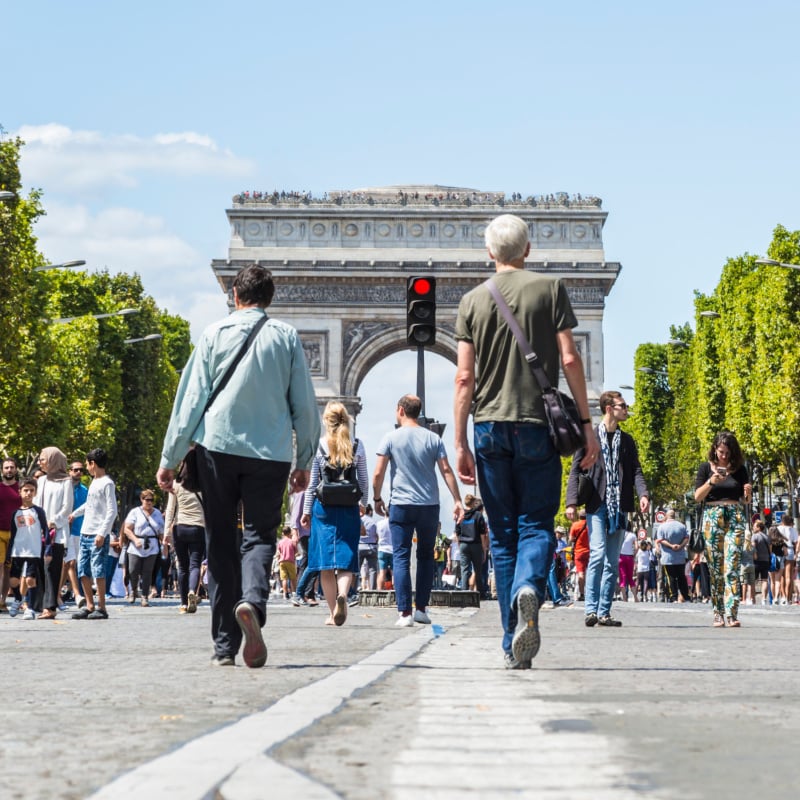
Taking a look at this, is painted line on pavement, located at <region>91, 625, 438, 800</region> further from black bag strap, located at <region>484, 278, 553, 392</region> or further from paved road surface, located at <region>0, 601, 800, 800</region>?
black bag strap, located at <region>484, 278, 553, 392</region>

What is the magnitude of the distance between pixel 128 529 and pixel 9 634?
9.65m

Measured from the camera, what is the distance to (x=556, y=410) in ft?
22.6

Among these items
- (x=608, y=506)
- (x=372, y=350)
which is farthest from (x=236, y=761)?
(x=372, y=350)

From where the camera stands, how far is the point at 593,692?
545cm

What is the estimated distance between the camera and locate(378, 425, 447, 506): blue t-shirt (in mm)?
11633

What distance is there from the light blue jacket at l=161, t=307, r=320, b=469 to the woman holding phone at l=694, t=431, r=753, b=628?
5.72 metres

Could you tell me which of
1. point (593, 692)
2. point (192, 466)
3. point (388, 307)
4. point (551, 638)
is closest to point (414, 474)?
point (551, 638)

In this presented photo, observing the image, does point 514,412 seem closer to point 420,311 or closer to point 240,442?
point 240,442

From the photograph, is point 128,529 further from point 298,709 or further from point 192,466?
point 298,709

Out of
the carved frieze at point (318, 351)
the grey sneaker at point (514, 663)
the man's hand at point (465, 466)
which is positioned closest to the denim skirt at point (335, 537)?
the man's hand at point (465, 466)

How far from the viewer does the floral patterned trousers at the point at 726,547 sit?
40.5 ft

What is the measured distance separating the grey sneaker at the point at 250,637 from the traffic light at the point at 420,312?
867cm

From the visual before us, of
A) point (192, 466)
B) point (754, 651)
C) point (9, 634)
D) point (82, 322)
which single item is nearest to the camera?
point (192, 466)

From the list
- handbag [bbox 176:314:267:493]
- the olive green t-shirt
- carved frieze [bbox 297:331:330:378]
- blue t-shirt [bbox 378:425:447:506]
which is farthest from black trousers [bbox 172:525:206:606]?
carved frieze [bbox 297:331:330:378]
